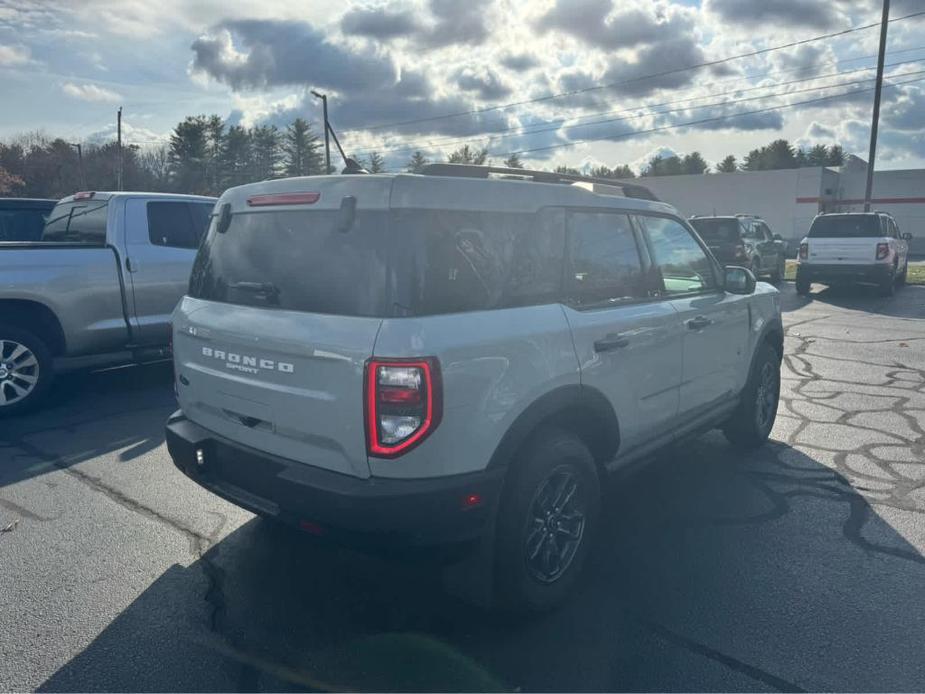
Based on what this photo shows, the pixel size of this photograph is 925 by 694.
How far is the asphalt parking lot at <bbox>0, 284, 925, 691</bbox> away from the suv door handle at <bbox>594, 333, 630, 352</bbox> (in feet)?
2.71

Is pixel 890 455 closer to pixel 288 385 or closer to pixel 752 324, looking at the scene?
pixel 752 324

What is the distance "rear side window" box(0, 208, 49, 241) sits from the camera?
8.78 metres

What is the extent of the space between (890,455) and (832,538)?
1812 mm

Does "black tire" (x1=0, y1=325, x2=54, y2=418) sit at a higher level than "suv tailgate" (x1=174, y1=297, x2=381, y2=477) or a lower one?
lower

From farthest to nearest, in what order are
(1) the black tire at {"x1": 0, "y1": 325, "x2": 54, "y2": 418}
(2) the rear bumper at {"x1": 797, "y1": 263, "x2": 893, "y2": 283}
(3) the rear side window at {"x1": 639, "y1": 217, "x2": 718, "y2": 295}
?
(2) the rear bumper at {"x1": 797, "y1": 263, "x2": 893, "y2": 283} → (1) the black tire at {"x1": 0, "y1": 325, "x2": 54, "y2": 418} → (3) the rear side window at {"x1": 639, "y1": 217, "x2": 718, "y2": 295}

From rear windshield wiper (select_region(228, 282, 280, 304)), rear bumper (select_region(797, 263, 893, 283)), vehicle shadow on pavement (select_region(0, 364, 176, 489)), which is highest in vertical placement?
rear windshield wiper (select_region(228, 282, 280, 304))

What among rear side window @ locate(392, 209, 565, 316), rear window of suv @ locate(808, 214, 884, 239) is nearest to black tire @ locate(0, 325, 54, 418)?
rear side window @ locate(392, 209, 565, 316)

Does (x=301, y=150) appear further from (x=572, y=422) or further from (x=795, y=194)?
(x=572, y=422)

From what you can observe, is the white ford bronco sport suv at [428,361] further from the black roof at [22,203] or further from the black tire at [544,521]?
the black roof at [22,203]

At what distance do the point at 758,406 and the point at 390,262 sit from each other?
12.5 ft

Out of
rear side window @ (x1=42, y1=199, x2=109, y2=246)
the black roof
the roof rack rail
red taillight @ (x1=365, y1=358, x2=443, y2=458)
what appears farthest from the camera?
the black roof

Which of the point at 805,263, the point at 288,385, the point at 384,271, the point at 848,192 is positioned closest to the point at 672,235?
the point at 384,271

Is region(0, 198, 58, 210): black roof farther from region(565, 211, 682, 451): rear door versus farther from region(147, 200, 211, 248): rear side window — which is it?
region(565, 211, 682, 451): rear door

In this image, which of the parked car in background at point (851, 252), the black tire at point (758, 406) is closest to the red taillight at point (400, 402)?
the black tire at point (758, 406)
